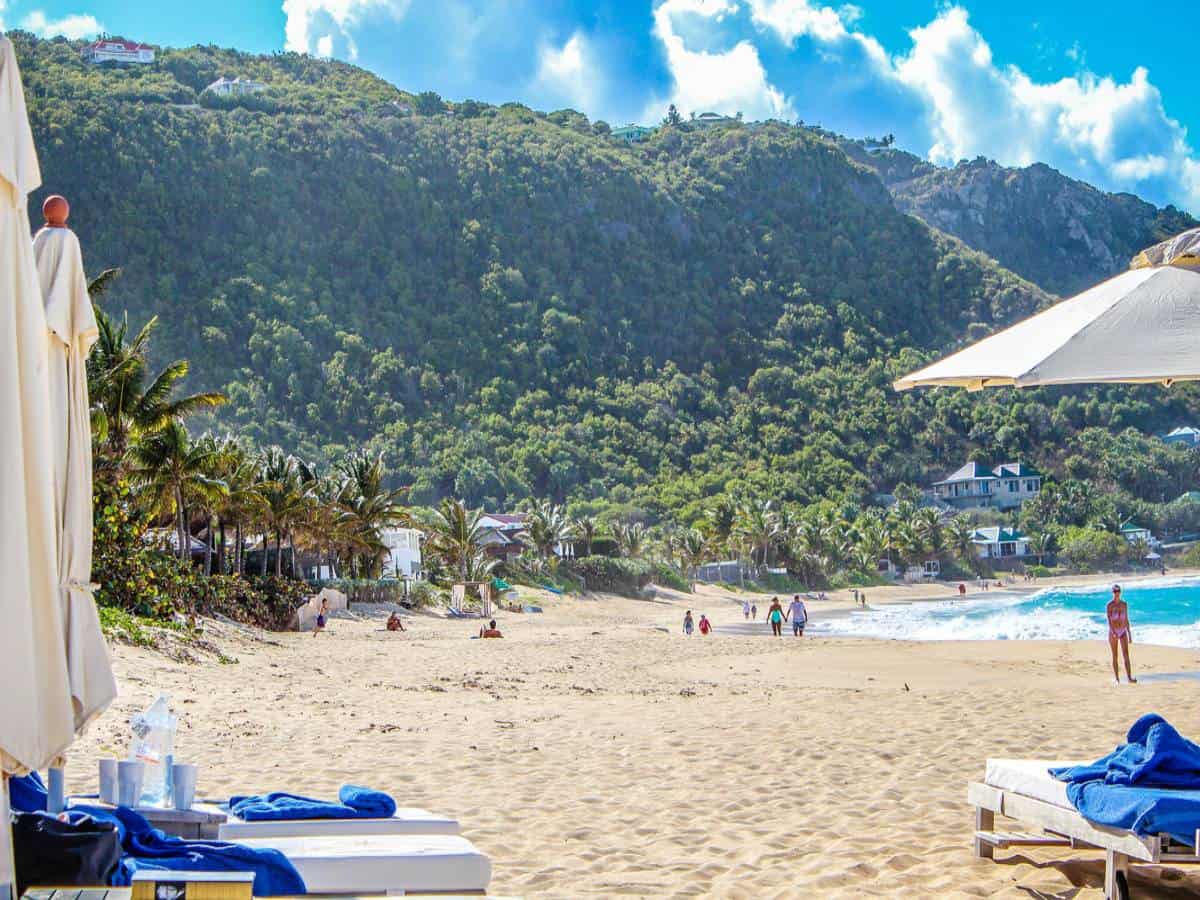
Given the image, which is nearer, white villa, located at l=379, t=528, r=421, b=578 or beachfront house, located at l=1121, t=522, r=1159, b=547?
white villa, located at l=379, t=528, r=421, b=578

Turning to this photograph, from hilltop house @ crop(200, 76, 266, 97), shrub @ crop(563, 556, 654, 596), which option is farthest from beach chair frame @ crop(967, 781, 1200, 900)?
hilltop house @ crop(200, 76, 266, 97)

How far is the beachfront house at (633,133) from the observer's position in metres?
162

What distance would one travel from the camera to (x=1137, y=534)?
101000mm

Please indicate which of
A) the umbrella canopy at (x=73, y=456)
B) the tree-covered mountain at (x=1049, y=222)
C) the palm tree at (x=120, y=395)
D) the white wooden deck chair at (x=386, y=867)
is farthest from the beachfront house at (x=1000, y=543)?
the umbrella canopy at (x=73, y=456)

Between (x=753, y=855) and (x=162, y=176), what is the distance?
113 metres

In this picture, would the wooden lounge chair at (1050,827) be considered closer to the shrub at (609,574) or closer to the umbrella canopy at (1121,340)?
the umbrella canopy at (1121,340)

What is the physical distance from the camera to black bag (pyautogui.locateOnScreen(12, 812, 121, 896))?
3.09m

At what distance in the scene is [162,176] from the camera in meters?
108

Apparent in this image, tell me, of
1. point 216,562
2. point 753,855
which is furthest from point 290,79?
point 753,855

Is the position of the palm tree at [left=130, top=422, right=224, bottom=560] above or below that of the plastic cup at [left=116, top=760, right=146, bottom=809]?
above

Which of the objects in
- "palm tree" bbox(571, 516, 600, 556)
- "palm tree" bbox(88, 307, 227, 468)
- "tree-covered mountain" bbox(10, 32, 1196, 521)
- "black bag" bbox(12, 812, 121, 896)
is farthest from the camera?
"tree-covered mountain" bbox(10, 32, 1196, 521)

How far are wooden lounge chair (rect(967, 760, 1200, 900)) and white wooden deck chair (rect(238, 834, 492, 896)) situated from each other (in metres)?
2.30

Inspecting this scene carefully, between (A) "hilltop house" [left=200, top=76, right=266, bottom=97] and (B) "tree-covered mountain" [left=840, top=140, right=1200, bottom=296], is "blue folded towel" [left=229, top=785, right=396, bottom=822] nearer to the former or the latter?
(A) "hilltop house" [left=200, top=76, right=266, bottom=97]

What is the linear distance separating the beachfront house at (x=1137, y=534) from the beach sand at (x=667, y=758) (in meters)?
91.1
